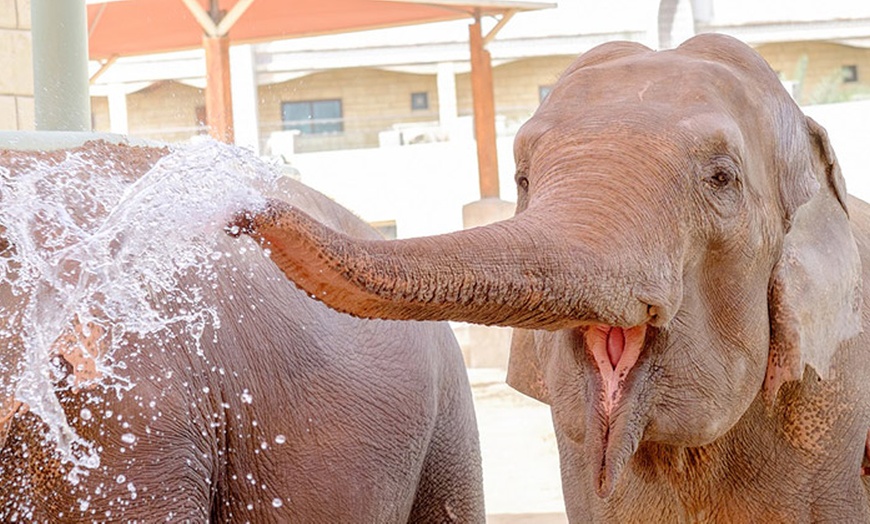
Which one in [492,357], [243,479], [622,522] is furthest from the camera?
[492,357]

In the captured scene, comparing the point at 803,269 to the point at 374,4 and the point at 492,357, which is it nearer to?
the point at 374,4

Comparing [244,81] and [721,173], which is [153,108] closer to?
[244,81]

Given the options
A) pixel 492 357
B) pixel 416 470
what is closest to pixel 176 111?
pixel 492 357

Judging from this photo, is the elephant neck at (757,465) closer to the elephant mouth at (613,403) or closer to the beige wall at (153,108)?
the elephant mouth at (613,403)

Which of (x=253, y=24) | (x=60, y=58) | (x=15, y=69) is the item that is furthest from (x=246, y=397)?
(x=253, y=24)

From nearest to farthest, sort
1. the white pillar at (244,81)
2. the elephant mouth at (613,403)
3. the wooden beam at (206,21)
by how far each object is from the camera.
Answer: the elephant mouth at (613,403) → the wooden beam at (206,21) → the white pillar at (244,81)

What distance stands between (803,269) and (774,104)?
0.25 meters

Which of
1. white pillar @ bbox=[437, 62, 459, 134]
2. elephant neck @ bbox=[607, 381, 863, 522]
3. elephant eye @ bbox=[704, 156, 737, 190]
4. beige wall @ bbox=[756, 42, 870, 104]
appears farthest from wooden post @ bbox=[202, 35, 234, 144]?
beige wall @ bbox=[756, 42, 870, 104]

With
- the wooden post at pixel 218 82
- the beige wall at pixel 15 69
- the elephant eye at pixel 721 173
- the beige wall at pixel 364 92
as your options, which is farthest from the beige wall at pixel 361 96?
the elephant eye at pixel 721 173

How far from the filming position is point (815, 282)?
2.16 meters

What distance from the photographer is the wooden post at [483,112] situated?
10398 millimetres

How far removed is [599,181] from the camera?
186 cm

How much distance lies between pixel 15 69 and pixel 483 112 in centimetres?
581

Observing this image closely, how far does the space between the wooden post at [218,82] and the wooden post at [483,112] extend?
2.74 m
